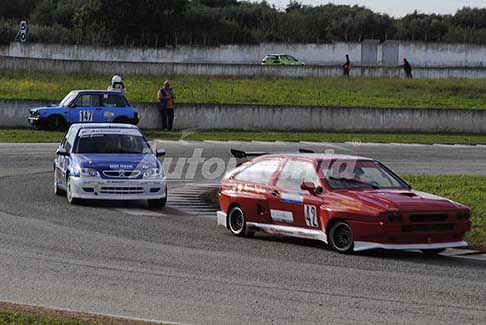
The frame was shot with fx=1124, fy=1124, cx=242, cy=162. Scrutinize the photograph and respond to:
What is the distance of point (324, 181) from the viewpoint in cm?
1511

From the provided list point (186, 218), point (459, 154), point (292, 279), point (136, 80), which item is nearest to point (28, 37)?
point (136, 80)

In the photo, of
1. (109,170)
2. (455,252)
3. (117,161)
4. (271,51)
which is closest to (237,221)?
(455,252)

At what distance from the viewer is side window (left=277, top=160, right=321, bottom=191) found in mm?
15352

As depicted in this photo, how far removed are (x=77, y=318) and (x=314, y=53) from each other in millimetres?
61579

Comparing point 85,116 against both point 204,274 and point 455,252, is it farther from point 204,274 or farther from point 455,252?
point 204,274

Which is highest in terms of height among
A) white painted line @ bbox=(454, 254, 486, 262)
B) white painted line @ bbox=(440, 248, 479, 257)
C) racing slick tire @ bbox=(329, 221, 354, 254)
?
racing slick tire @ bbox=(329, 221, 354, 254)

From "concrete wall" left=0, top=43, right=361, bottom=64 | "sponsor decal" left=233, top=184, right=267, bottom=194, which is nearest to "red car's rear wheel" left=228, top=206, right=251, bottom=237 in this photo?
"sponsor decal" left=233, top=184, right=267, bottom=194

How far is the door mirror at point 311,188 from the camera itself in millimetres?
14984

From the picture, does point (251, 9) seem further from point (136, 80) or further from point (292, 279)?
point (292, 279)

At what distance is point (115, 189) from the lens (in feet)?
62.3

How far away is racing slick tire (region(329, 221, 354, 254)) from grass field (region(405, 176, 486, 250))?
1995 mm

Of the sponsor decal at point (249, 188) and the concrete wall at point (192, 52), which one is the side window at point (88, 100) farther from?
the concrete wall at point (192, 52)

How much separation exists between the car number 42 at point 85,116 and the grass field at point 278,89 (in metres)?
7.13

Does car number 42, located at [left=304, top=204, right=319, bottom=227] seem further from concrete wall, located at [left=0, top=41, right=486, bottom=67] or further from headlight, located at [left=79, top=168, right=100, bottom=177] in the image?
concrete wall, located at [left=0, top=41, right=486, bottom=67]
